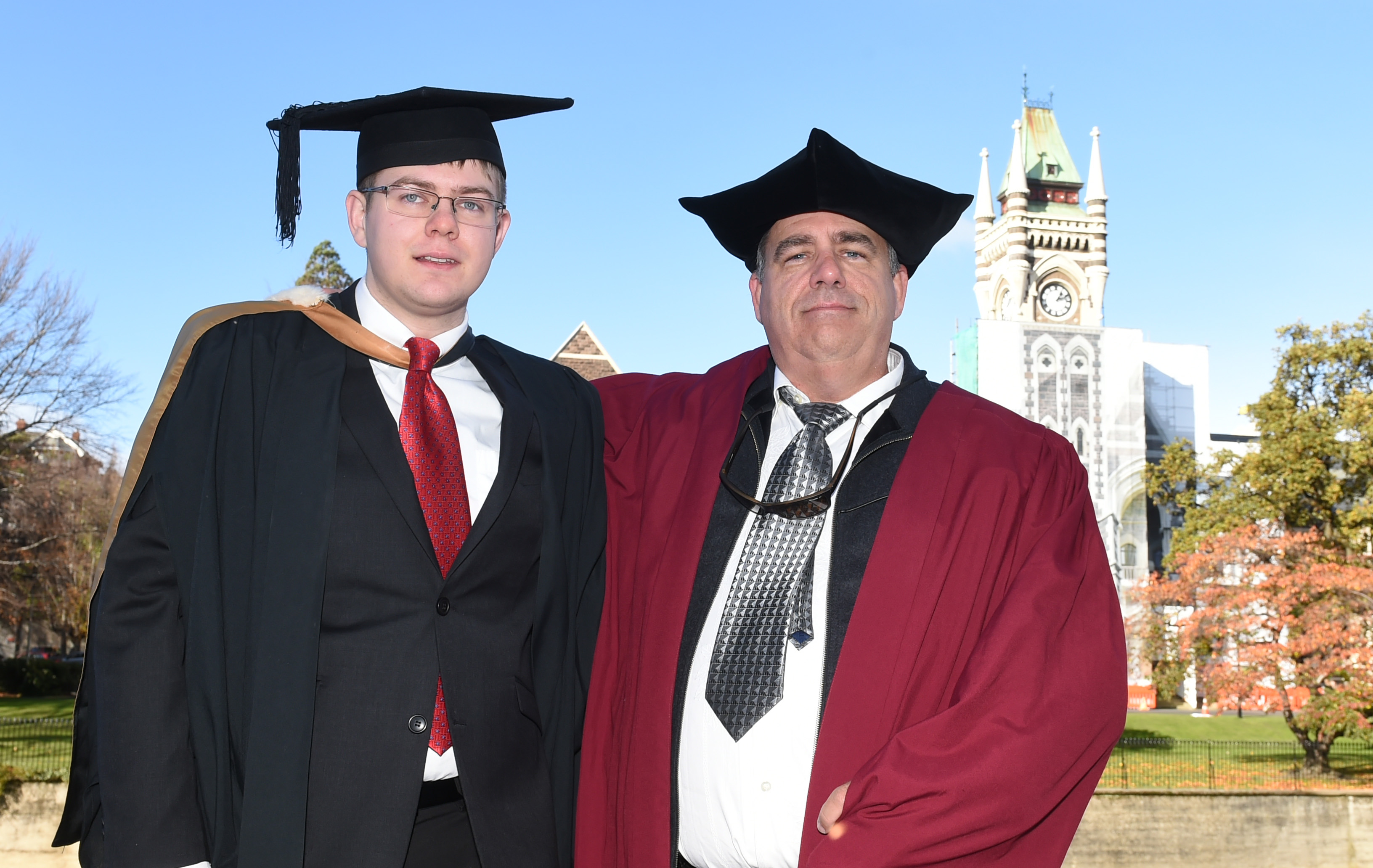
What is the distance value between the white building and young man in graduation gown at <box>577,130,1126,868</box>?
4250cm

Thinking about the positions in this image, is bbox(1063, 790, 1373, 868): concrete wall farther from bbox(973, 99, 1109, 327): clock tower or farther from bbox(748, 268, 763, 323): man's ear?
bbox(973, 99, 1109, 327): clock tower

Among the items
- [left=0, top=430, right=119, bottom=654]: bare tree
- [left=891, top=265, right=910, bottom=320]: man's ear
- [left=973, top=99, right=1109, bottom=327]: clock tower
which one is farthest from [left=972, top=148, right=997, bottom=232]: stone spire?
[left=891, top=265, right=910, bottom=320]: man's ear

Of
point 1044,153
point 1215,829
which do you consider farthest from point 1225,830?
point 1044,153

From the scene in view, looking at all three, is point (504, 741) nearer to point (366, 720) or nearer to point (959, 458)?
point (366, 720)

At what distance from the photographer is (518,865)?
275 cm

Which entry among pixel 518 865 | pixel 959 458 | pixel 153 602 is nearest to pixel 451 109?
pixel 153 602

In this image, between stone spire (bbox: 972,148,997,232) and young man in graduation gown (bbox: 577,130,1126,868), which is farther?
stone spire (bbox: 972,148,997,232)

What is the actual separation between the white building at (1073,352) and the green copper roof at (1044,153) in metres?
0.06

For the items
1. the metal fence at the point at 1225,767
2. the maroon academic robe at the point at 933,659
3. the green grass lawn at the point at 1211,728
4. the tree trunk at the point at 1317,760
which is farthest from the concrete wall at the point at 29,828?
the tree trunk at the point at 1317,760

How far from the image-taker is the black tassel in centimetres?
326

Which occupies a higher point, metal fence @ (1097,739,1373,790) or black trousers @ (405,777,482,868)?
black trousers @ (405,777,482,868)

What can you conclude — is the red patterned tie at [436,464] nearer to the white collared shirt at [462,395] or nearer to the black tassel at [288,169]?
the white collared shirt at [462,395]

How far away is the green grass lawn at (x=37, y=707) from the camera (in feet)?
84.1

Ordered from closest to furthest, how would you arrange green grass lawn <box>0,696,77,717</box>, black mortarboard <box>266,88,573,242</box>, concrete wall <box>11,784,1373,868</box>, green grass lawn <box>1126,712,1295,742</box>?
black mortarboard <box>266,88,573,242</box>
concrete wall <box>11,784,1373,868</box>
green grass lawn <box>0,696,77,717</box>
green grass lawn <box>1126,712,1295,742</box>
